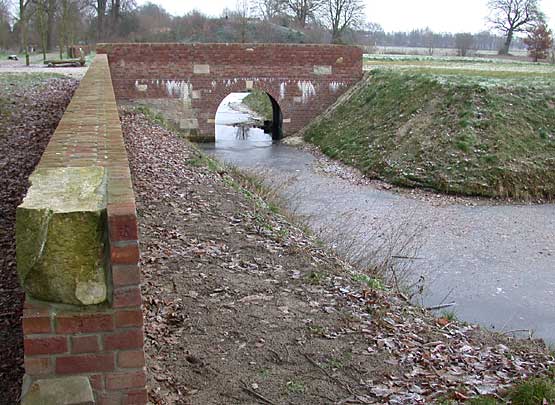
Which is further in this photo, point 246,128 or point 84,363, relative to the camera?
point 246,128

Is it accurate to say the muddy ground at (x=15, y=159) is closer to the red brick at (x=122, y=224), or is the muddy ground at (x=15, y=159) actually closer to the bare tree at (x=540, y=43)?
the red brick at (x=122, y=224)

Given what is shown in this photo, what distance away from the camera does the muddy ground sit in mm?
4461

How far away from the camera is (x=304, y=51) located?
22.9 meters

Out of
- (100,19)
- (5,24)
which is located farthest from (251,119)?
(100,19)

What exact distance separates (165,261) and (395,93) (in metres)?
15.7

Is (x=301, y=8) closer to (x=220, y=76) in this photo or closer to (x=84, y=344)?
(x=220, y=76)

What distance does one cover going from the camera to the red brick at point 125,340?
2904mm

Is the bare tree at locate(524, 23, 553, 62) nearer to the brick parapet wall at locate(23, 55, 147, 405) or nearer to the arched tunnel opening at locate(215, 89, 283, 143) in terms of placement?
the arched tunnel opening at locate(215, 89, 283, 143)

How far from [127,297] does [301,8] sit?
181ft

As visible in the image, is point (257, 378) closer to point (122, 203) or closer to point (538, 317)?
point (122, 203)

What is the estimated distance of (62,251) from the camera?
2.77 m

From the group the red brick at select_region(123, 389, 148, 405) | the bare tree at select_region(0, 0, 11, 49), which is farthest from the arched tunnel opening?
the red brick at select_region(123, 389, 148, 405)

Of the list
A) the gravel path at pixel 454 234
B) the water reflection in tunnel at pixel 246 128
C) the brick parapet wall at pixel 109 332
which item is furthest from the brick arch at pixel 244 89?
the brick parapet wall at pixel 109 332

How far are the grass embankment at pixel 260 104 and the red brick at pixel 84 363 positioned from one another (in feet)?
89.1
